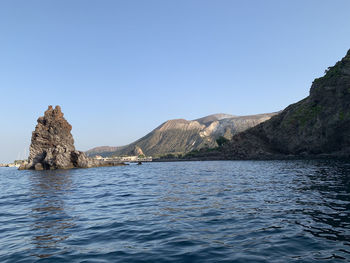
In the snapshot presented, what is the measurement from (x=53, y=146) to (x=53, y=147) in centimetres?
117

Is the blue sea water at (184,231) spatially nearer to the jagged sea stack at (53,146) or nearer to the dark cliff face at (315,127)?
the jagged sea stack at (53,146)

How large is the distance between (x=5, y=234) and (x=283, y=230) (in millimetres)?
13032

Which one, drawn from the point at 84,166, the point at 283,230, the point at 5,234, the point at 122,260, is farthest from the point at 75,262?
the point at 84,166

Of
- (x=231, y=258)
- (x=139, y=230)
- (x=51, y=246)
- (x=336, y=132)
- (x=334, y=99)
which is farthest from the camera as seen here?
(x=334, y=99)

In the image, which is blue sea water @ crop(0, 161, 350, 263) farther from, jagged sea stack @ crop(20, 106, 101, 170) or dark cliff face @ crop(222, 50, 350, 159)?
dark cliff face @ crop(222, 50, 350, 159)

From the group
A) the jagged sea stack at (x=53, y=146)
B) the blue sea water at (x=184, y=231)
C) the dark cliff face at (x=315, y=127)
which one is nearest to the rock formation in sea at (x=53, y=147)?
the jagged sea stack at (x=53, y=146)

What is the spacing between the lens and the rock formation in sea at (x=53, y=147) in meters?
92.6

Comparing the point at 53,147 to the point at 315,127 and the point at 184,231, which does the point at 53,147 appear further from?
the point at 315,127

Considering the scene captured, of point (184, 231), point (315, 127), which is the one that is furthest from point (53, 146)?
point (315, 127)

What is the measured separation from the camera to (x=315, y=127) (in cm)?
11044

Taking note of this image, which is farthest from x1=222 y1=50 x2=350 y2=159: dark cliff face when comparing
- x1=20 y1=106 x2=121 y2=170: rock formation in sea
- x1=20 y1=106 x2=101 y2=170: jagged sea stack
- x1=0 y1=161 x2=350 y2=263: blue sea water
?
x1=20 y1=106 x2=101 y2=170: jagged sea stack

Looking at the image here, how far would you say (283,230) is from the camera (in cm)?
1114

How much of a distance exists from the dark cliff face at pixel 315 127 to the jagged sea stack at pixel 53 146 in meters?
95.5

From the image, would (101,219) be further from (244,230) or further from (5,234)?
(244,230)
